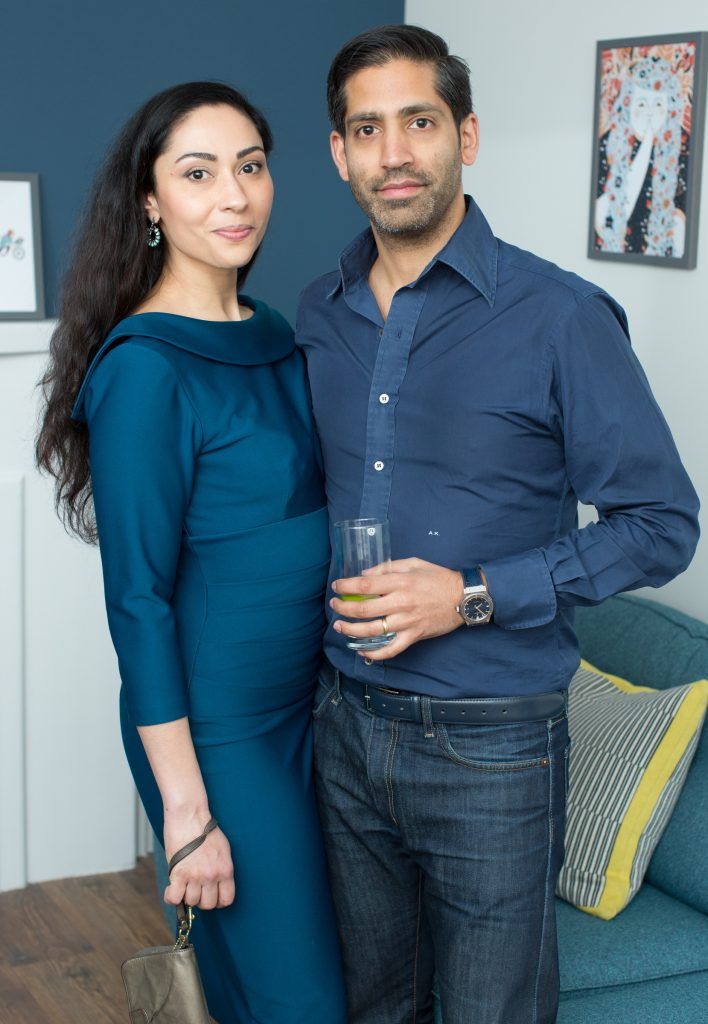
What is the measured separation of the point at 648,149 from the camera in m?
2.79

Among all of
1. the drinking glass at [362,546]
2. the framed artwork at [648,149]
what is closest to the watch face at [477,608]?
the drinking glass at [362,546]

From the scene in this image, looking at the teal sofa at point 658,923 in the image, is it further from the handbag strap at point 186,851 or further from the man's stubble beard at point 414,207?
the man's stubble beard at point 414,207

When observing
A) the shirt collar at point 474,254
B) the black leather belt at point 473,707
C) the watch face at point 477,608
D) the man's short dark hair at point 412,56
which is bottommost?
the black leather belt at point 473,707

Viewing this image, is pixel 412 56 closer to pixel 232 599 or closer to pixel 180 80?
pixel 232 599

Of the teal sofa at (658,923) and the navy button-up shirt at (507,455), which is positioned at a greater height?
the navy button-up shirt at (507,455)

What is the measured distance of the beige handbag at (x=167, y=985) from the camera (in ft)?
5.73

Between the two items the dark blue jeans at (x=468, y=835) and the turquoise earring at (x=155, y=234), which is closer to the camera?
the dark blue jeans at (x=468, y=835)

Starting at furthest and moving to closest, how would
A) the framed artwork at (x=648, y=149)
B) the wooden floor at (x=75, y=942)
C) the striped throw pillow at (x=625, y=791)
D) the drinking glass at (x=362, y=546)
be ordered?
the wooden floor at (x=75, y=942)
the framed artwork at (x=648, y=149)
the striped throw pillow at (x=625, y=791)
the drinking glass at (x=362, y=546)

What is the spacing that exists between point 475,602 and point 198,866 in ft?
1.77

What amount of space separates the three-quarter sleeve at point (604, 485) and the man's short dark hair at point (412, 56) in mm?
401

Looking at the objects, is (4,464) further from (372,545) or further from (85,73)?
(372,545)

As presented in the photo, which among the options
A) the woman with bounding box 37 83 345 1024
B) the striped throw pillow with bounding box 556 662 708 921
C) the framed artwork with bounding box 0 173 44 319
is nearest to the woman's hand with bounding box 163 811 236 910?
the woman with bounding box 37 83 345 1024

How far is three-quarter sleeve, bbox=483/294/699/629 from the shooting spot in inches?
68.3

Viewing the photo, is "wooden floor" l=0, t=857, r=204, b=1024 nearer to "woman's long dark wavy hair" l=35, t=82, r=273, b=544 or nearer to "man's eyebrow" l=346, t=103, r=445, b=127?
"woman's long dark wavy hair" l=35, t=82, r=273, b=544
